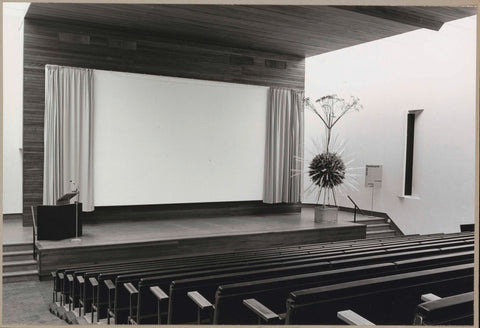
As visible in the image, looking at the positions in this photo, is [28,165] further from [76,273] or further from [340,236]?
[340,236]

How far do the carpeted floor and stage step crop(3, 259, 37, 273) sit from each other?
262 mm

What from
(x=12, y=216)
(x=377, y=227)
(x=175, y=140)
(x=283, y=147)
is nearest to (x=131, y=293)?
(x=175, y=140)

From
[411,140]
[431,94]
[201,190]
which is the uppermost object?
[431,94]

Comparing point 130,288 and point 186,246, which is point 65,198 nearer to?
point 186,246

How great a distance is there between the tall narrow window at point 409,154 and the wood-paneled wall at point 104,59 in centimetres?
342

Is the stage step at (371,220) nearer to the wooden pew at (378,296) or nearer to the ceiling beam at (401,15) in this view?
the ceiling beam at (401,15)

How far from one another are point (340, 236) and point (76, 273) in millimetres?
5684

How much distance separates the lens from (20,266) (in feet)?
20.9

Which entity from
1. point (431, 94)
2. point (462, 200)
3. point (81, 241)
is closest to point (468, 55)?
point (431, 94)

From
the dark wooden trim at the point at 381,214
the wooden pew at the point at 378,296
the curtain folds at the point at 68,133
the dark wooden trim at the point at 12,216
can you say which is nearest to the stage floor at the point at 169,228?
the dark wooden trim at the point at 12,216

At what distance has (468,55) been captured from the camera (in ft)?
29.4

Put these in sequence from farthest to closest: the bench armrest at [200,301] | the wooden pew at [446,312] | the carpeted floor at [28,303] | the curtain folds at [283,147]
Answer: the curtain folds at [283,147], the carpeted floor at [28,303], the bench armrest at [200,301], the wooden pew at [446,312]

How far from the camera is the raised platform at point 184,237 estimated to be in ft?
20.9

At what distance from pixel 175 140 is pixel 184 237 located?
2.74 metres
